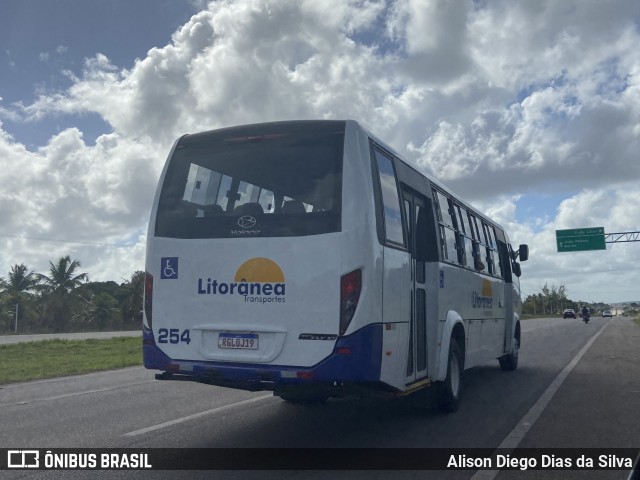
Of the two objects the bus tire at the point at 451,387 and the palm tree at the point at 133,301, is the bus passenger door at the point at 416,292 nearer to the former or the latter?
the bus tire at the point at 451,387

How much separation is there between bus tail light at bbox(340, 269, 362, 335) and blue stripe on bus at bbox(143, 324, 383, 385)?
0.18 meters

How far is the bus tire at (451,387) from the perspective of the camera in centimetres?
879

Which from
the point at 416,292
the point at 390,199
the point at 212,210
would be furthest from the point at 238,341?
the point at 416,292

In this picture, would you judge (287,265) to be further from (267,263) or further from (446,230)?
(446,230)

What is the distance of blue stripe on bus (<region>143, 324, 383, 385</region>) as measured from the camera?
6168mm

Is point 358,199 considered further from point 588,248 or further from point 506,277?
point 588,248

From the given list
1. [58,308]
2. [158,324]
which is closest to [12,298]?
[58,308]

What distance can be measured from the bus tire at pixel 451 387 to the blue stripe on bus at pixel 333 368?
9.00ft

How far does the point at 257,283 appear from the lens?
665cm

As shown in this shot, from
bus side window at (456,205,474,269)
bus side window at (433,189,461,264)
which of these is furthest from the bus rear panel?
bus side window at (456,205,474,269)

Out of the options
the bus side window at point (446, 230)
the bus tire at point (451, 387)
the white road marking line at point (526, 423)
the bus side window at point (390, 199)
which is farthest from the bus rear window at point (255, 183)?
the bus tire at point (451, 387)

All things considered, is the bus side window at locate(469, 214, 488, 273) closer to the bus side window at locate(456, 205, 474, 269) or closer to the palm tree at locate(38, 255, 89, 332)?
the bus side window at locate(456, 205, 474, 269)

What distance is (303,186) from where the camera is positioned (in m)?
6.79

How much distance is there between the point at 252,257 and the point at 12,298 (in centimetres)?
4983
